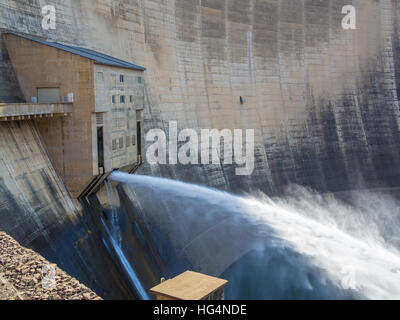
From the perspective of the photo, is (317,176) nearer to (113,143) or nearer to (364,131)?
(364,131)

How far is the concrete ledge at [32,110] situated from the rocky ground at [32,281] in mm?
3198

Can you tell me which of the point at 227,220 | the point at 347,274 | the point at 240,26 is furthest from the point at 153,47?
the point at 347,274

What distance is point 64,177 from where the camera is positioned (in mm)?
12062

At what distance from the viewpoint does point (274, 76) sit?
24.9 meters

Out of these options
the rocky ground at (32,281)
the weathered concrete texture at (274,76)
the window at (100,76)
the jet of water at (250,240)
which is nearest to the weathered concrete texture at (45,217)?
the jet of water at (250,240)

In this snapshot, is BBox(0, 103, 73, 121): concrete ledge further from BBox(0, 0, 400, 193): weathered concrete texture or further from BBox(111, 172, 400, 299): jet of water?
BBox(0, 0, 400, 193): weathered concrete texture

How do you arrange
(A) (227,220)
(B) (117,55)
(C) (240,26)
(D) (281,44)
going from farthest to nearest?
(D) (281,44) → (C) (240,26) → (A) (227,220) → (B) (117,55)

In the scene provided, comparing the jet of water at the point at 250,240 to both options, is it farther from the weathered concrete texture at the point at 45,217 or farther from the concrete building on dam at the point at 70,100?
the weathered concrete texture at the point at 45,217

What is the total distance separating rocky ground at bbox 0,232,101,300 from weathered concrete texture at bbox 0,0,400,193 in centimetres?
931

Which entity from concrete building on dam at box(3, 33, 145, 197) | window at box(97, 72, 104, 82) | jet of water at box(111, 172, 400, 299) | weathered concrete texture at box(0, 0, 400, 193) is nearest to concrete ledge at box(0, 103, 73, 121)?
concrete building on dam at box(3, 33, 145, 197)

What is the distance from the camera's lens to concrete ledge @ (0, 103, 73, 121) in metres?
9.91

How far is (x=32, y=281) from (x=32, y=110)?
4.76m

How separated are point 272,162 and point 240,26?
22.9 ft

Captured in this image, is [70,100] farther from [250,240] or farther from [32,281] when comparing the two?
[250,240]
